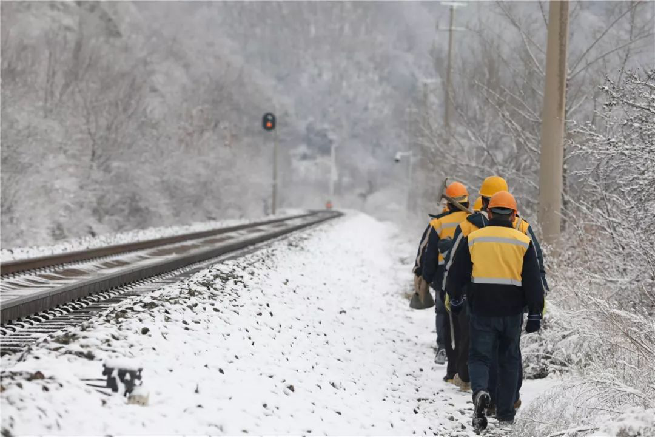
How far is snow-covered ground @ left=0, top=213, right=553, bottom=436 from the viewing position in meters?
4.99

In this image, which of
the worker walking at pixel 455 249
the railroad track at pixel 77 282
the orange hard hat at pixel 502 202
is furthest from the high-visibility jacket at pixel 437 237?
the railroad track at pixel 77 282

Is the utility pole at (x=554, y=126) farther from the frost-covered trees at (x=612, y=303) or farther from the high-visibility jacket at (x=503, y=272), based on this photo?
the high-visibility jacket at (x=503, y=272)

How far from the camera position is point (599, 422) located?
5.90 metres

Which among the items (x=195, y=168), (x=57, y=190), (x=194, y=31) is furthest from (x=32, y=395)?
(x=194, y=31)

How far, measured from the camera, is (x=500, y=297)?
7.32 m

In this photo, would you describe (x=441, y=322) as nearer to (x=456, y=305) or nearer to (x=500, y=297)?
(x=456, y=305)

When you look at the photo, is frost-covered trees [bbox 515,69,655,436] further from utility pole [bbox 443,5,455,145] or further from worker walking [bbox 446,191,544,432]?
utility pole [bbox 443,5,455,145]

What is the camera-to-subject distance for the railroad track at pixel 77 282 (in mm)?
8148

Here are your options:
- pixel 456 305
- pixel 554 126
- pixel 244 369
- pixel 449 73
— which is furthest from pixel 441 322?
pixel 449 73

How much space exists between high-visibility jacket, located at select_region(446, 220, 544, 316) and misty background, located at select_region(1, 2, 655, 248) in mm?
4304

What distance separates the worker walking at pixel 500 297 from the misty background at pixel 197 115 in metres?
4.29

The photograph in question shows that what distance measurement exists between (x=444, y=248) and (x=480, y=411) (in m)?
2.55

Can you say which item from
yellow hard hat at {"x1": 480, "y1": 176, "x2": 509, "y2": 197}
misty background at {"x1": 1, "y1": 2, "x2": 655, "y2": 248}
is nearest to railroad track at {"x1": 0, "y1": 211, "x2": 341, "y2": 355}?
yellow hard hat at {"x1": 480, "y1": 176, "x2": 509, "y2": 197}

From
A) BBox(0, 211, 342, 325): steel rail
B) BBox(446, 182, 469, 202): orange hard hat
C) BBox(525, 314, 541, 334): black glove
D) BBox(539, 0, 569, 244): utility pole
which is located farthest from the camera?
BBox(539, 0, 569, 244): utility pole
